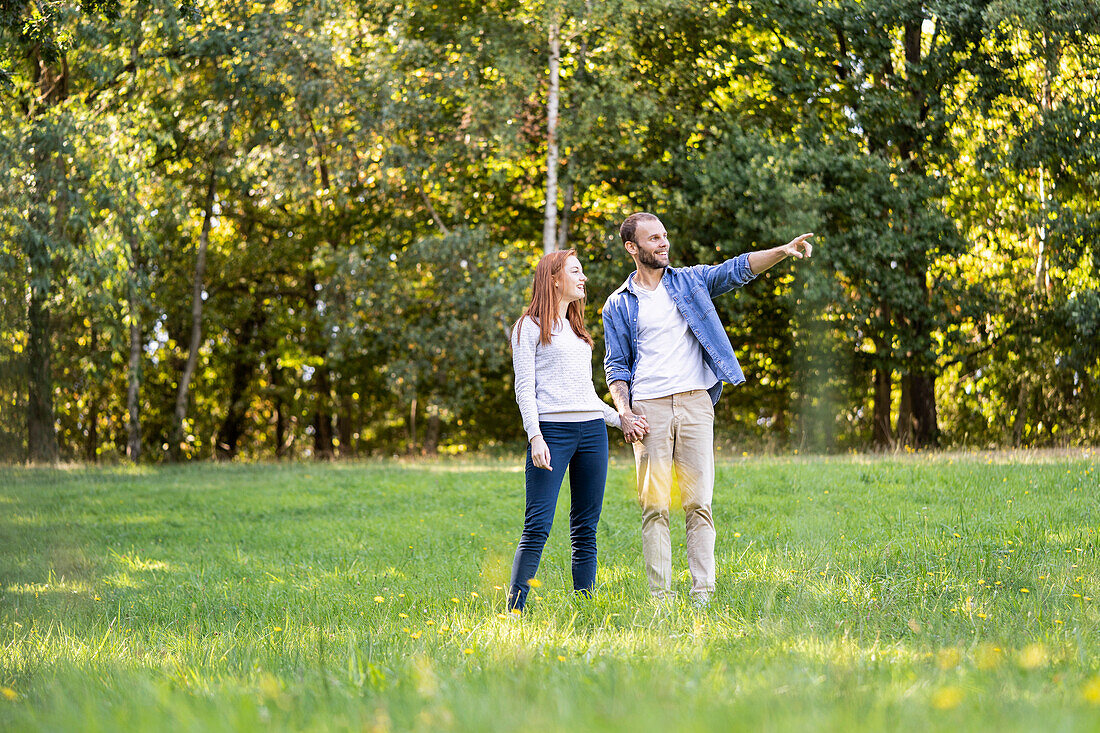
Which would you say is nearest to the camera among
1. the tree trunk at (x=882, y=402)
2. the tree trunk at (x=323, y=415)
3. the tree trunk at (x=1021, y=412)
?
the tree trunk at (x=1021, y=412)

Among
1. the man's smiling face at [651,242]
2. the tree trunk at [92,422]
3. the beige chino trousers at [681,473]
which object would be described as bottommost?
the tree trunk at [92,422]

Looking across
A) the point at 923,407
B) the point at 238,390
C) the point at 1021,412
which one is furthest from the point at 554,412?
the point at 238,390

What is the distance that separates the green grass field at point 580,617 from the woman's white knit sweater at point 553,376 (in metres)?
1.00

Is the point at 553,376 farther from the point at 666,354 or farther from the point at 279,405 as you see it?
the point at 279,405

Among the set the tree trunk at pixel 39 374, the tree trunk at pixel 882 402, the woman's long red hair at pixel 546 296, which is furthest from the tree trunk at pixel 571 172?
the woman's long red hair at pixel 546 296

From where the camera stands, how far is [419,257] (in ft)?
57.9

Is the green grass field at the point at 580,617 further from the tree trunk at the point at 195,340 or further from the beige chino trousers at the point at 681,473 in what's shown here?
the tree trunk at the point at 195,340

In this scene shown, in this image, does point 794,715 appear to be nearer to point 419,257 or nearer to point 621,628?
point 621,628

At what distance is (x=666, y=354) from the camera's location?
16.4 feet

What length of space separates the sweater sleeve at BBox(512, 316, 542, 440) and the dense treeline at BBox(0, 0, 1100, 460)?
1210cm

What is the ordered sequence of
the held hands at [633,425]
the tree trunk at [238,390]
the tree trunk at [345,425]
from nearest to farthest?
the held hands at [633,425]
the tree trunk at [345,425]
the tree trunk at [238,390]

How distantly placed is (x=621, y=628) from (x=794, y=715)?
1.72m

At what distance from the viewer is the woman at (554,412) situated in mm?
4723

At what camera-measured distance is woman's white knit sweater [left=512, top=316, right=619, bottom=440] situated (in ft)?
15.6
